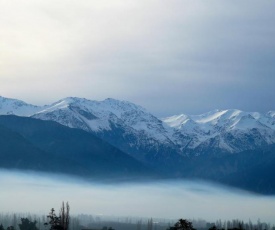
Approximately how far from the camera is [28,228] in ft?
566

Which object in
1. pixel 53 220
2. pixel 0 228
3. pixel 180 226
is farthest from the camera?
pixel 0 228

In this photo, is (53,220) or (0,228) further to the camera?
(0,228)

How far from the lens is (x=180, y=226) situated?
4705 inches

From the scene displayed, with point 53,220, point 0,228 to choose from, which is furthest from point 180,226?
point 0,228

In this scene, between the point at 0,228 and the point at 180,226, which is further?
the point at 0,228

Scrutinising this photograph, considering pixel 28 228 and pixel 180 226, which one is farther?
pixel 28 228

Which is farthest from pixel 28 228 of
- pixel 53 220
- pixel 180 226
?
pixel 180 226

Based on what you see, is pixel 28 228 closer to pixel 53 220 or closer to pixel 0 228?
pixel 0 228

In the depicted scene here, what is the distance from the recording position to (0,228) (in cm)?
16550

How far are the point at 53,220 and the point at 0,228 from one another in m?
30.5

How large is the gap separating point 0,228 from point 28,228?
355 inches

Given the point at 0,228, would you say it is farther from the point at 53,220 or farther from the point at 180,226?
the point at 180,226

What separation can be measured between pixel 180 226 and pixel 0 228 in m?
60.9

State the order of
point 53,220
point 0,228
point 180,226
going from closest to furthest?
point 180,226
point 53,220
point 0,228
